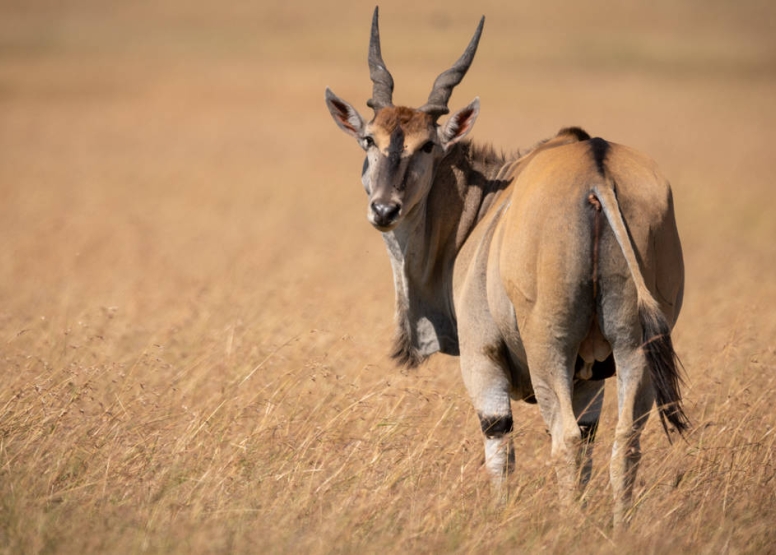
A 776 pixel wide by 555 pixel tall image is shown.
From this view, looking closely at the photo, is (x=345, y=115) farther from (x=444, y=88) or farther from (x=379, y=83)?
(x=444, y=88)

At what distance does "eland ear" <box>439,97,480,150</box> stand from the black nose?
84 cm

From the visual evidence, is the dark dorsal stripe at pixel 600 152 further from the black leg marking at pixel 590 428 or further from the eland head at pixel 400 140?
the black leg marking at pixel 590 428

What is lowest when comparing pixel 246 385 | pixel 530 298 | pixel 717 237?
pixel 717 237

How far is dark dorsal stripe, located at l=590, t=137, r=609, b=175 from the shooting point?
4.73 m

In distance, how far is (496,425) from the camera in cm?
555

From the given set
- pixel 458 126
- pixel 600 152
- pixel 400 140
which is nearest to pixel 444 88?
pixel 458 126

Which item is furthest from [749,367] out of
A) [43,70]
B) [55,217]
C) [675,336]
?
[43,70]

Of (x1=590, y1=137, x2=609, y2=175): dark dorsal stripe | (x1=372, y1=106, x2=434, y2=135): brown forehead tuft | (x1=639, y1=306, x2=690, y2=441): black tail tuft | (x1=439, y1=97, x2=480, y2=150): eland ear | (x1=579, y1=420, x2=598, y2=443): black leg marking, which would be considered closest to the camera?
(x1=639, y1=306, x2=690, y2=441): black tail tuft

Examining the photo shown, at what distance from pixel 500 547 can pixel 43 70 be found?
39.2m

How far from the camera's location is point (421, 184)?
599 centimetres

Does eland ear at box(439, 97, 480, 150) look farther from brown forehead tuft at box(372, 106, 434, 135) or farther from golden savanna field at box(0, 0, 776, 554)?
golden savanna field at box(0, 0, 776, 554)

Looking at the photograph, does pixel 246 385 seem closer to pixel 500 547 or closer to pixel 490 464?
pixel 490 464

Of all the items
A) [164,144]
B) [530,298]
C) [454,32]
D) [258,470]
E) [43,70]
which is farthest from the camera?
[454,32]

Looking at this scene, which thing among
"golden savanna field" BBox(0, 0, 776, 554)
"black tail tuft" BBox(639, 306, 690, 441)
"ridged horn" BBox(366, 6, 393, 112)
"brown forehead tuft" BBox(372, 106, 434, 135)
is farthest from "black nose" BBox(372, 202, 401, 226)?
"black tail tuft" BBox(639, 306, 690, 441)
